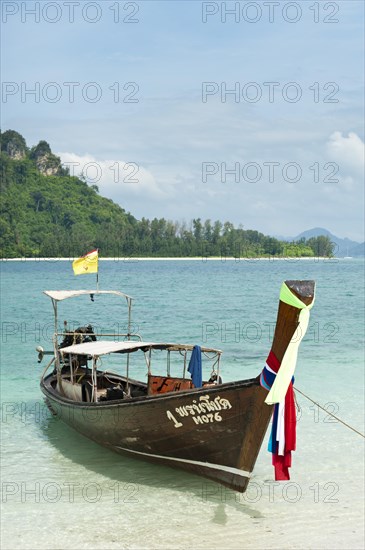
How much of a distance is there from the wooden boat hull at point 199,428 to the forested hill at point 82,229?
441 ft

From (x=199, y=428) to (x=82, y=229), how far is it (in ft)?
503

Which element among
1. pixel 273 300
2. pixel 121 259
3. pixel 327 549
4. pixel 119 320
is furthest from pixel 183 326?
pixel 121 259

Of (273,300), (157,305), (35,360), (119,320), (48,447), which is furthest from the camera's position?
(273,300)

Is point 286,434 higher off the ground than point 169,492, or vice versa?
point 286,434

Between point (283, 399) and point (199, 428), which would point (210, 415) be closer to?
point (199, 428)

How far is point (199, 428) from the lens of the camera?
373 inches

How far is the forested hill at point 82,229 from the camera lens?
492 ft

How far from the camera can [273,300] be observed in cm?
5162

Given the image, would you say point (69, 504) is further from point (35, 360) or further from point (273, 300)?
point (273, 300)

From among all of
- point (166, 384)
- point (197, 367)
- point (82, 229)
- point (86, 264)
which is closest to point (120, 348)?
point (166, 384)

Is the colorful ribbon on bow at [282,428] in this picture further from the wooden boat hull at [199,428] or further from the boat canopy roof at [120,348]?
the boat canopy roof at [120,348]

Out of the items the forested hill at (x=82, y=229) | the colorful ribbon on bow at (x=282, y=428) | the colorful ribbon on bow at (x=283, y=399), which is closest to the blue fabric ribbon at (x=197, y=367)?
the colorful ribbon on bow at (x=283, y=399)

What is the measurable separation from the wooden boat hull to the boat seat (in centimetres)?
134

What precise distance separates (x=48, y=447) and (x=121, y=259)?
15340cm
